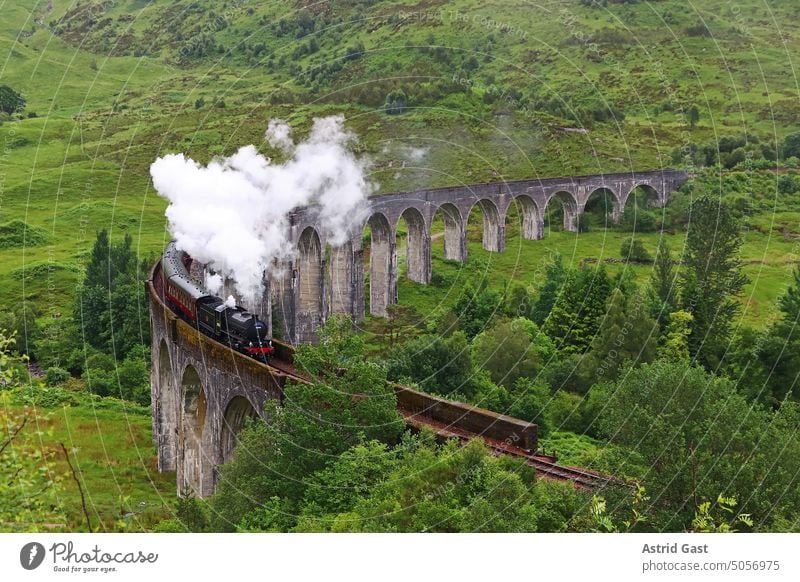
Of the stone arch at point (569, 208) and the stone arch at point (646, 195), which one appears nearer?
the stone arch at point (569, 208)

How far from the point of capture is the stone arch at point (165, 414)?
50.4m

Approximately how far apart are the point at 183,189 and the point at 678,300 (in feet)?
104

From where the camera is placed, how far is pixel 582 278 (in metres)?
59.7

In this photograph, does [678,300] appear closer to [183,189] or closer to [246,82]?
[183,189]

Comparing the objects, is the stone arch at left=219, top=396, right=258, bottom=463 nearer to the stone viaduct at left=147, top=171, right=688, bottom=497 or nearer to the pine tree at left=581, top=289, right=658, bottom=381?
the stone viaduct at left=147, top=171, right=688, bottom=497

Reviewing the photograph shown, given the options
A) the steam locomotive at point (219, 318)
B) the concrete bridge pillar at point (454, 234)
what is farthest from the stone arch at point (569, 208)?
the steam locomotive at point (219, 318)

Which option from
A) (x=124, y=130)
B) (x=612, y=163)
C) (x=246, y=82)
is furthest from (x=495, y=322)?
(x=246, y=82)

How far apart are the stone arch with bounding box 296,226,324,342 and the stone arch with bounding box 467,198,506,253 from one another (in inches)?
1144

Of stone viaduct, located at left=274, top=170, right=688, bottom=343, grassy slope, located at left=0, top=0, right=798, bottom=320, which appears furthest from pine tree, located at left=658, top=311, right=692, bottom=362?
grassy slope, located at left=0, top=0, right=798, bottom=320

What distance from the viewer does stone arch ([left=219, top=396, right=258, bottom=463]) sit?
39125mm

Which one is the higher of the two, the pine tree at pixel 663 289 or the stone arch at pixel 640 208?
the stone arch at pixel 640 208

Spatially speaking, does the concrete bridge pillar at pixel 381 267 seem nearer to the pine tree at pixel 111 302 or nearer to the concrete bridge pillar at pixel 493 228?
the pine tree at pixel 111 302
